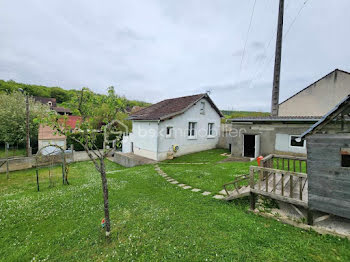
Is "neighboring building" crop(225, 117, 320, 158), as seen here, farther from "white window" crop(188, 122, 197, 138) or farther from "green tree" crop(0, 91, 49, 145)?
"green tree" crop(0, 91, 49, 145)

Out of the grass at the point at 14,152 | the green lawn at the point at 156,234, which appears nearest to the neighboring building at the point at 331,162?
the green lawn at the point at 156,234

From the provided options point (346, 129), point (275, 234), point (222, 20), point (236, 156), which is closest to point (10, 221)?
point (275, 234)

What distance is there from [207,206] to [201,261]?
7.71ft

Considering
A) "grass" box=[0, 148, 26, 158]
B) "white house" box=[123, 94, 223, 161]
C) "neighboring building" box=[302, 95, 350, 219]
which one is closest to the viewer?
"neighboring building" box=[302, 95, 350, 219]

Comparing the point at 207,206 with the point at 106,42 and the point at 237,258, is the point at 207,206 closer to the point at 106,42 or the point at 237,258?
the point at 237,258

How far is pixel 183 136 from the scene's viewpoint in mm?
15453

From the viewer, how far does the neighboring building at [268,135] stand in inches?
429

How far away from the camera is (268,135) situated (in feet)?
39.7

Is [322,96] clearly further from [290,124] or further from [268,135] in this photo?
[268,135]

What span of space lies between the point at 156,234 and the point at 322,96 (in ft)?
70.3

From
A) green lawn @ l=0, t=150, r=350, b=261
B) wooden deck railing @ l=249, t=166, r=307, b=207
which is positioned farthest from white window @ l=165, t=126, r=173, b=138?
wooden deck railing @ l=249, t=166, r=307, b=207

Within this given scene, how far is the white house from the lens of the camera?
13.8m

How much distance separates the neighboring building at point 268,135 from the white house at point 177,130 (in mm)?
4468

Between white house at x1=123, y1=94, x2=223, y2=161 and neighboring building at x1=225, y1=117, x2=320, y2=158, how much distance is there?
4.47m
